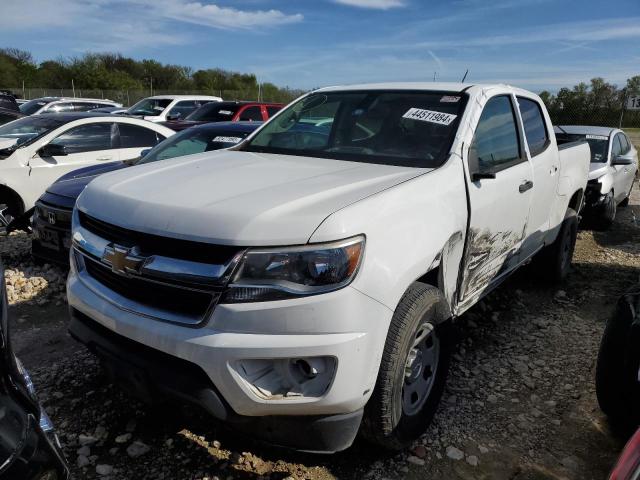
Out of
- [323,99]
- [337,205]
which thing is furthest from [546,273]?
[337,205]

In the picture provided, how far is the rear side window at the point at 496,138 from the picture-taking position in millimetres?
3271

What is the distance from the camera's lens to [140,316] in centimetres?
220

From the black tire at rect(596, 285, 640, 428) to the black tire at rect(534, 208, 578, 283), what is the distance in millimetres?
2200

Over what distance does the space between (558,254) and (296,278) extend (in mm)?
3867

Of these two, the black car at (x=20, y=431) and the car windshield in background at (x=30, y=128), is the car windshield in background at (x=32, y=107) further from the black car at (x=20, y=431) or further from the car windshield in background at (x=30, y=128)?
the black car at (x=20, y=431)

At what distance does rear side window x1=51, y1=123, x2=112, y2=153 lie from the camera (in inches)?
274

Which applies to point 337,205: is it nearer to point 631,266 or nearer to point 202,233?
point 202,233

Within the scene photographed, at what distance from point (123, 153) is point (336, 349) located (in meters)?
6.39

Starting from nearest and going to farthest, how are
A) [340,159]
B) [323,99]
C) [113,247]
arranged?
[113,247] < [340,159] < [323,99]

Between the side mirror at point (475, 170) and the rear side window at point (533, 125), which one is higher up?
the rear side window at point (533, 125)

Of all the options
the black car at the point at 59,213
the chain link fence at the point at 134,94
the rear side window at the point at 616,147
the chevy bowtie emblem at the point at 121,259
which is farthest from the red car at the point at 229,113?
the chain link fence at the point at 134,94

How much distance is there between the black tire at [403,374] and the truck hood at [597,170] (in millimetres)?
6349

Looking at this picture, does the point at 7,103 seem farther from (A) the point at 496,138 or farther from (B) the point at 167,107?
(A) the point at 496,138

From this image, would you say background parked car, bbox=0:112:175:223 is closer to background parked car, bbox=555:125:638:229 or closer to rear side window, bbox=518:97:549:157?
rear side window, bbox=518:97:549:157
